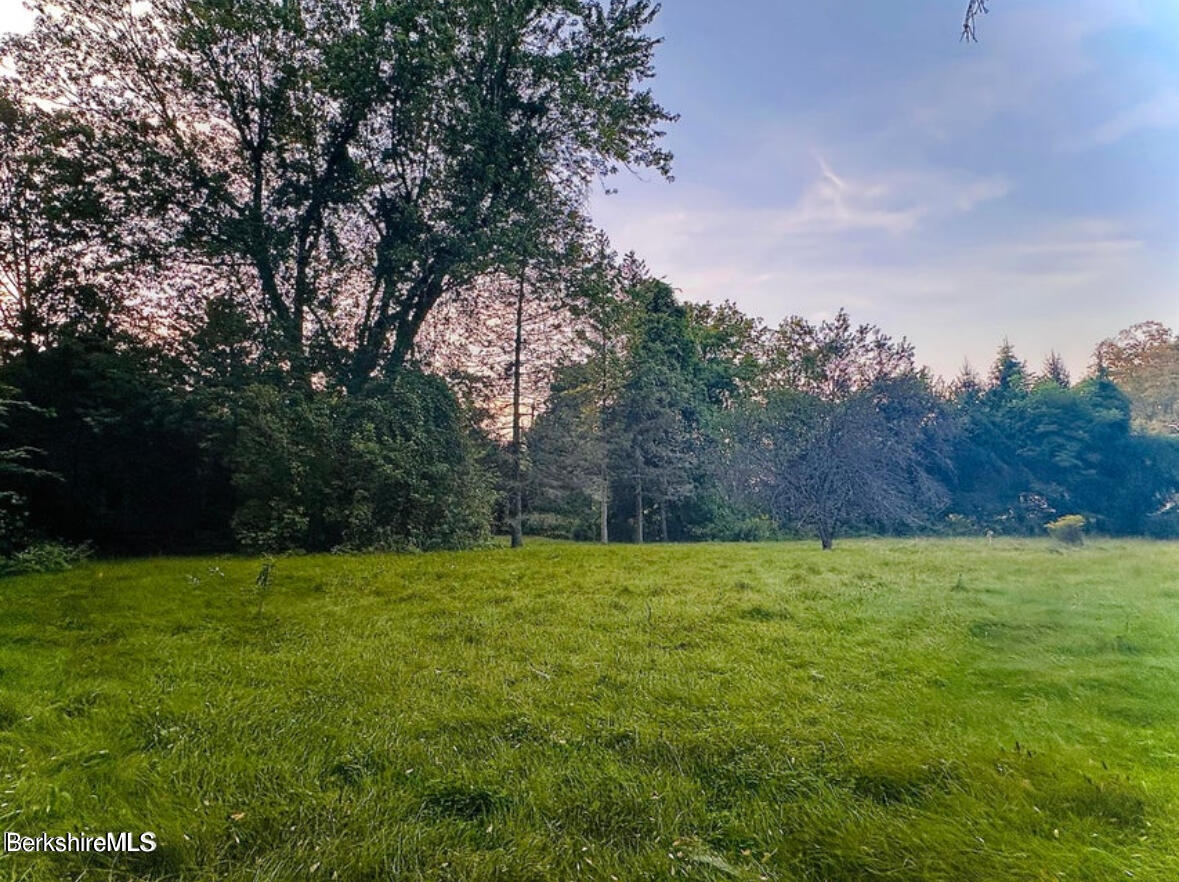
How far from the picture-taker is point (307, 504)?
8.62 metres

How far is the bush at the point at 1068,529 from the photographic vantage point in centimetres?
319

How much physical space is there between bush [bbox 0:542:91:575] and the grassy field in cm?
310

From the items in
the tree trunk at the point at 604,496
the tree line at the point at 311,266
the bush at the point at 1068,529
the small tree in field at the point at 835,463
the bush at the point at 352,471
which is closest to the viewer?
the bush at the point at 1068,529

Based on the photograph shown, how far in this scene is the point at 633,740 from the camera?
2.30 metres

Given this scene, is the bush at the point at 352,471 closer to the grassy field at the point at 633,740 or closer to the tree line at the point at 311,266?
the tree line at the point at 311,266

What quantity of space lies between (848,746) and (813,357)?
7371 millimetres

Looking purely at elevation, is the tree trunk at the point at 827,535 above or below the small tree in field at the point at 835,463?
below

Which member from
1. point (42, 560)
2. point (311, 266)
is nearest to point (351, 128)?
point (311, 266)

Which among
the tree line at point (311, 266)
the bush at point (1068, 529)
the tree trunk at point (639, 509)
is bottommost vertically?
the tree trunk at point (639, 509)

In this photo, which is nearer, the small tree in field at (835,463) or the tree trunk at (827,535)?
the small tree in field at (835,463)

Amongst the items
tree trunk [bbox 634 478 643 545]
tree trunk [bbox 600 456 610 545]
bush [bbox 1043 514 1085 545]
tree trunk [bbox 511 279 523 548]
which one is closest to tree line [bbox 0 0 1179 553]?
tree trunk [bbox 511 279 523 548]

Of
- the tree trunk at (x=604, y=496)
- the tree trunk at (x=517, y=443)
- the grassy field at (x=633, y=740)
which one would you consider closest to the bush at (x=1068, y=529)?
the grassy field at (x=633, y=740)

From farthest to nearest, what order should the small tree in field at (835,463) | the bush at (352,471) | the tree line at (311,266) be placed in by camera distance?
the bush at (352,471) → the tree line at (311,266) → the small tree in field at (835,463)

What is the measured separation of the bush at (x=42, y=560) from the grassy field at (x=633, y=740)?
10.2 feet
